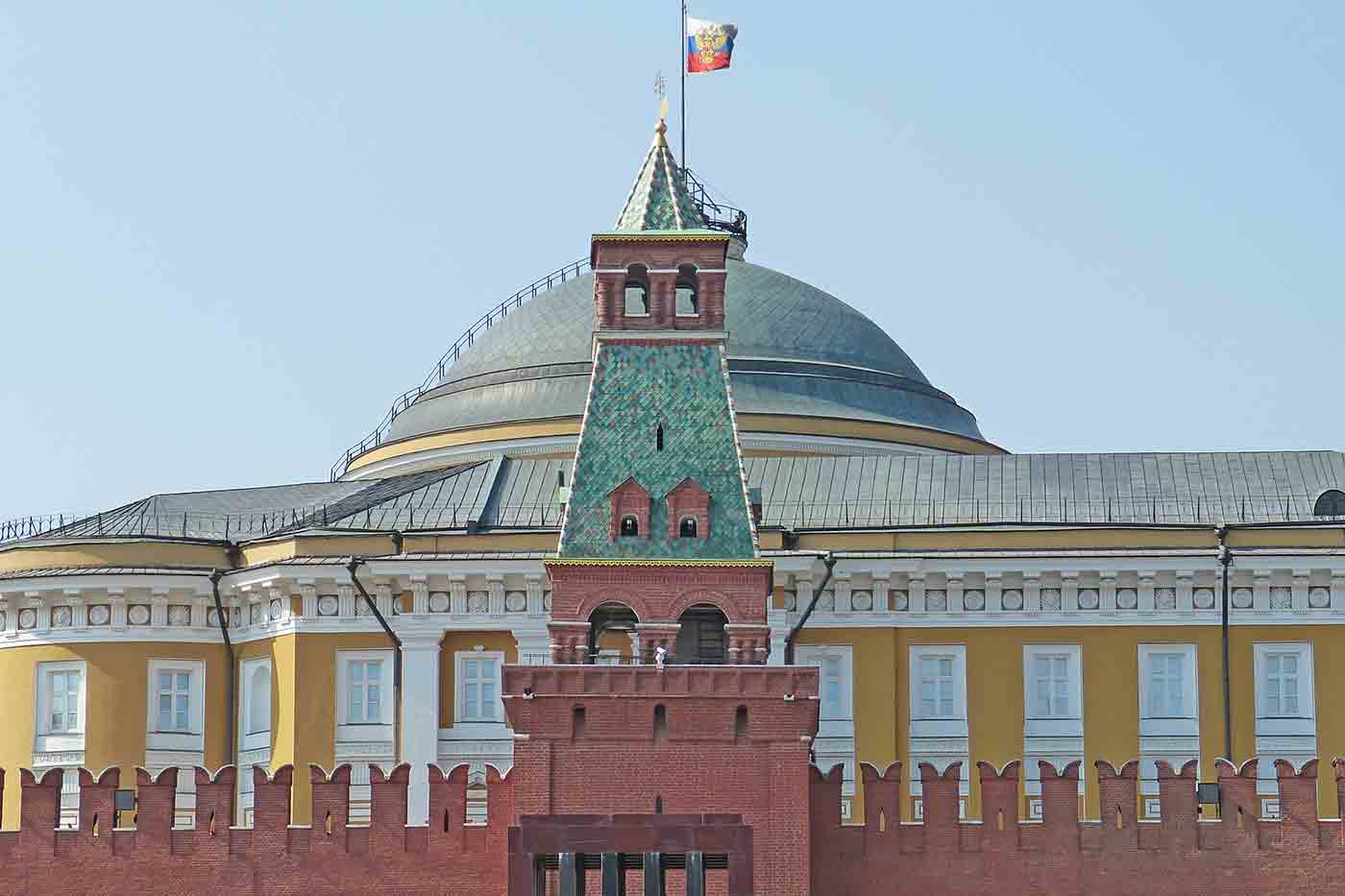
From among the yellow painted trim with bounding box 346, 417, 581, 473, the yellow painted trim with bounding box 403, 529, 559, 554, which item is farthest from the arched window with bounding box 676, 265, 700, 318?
the yellow painted trim with bounding box 346, 417, 581, 473

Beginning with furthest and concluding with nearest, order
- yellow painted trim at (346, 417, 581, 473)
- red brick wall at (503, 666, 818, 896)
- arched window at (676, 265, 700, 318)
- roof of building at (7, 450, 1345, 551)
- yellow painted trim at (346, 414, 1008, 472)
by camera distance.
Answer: yellow painted trim at (346, 414, 1008, 472) < yellow painted trim at (346, 417, 581, 473) < roof of building at (7, 450, 1345, 551) < arched window at (676, 265, 700, 318) < red brick wall at (503, 666, 818, 896)

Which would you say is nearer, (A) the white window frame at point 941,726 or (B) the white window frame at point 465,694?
(A) the white window frame at point 941,726

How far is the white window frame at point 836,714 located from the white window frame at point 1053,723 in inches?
139

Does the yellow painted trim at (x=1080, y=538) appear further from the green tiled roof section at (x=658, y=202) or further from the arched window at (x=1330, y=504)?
the green tiled roof section at (x=658, y=202)

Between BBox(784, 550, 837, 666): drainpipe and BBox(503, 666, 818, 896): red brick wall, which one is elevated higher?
BBox(784, 550, 837, 666): drainpipe

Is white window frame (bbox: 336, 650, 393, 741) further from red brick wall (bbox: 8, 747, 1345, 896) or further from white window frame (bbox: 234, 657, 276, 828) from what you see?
red brick wall (bbox: 8, 747, 1345, 896)

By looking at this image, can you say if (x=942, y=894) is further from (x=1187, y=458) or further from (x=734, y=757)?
(x=1187, y=458)

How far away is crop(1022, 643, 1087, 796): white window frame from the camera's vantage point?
68500 mm

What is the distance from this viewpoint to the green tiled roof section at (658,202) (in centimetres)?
5784

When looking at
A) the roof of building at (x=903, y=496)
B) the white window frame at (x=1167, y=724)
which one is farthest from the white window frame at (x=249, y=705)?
the white window frame at (x=1167, y=724)

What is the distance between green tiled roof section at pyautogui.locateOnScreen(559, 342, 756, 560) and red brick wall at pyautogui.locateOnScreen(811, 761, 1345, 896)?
4.44m

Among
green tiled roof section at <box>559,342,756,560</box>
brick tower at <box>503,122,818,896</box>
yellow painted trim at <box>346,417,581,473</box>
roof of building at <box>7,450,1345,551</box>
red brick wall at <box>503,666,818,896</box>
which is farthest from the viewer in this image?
yellow painted trim at <box>346,417,581,473</box>

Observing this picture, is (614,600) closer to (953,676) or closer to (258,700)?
(953,676)

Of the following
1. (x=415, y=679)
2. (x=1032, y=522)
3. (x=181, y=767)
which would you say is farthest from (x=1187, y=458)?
(x=181, y=767)
